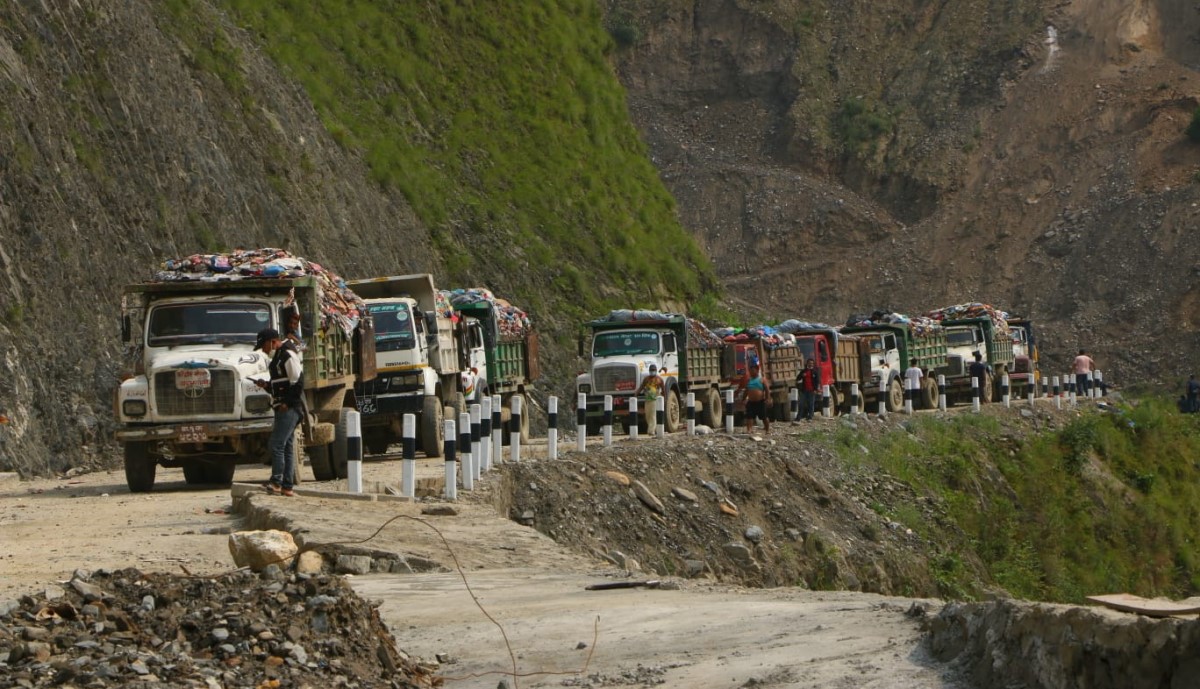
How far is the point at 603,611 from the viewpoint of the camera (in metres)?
9.52

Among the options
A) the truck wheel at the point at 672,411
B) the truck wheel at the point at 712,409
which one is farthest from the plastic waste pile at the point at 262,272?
the truck wheel at the point at 712,409

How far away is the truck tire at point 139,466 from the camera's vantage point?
1909cm

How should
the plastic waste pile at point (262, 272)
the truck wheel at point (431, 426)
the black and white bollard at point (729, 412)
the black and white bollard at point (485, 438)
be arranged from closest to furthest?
1. the black and white bollard at point (485, 438)
2. the plastic waste pile at point (262, 272)
3. the truck wheel at point (431, 426)
4. the black and white bollard at point (729, 412)

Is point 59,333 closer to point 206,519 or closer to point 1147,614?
point 206,519

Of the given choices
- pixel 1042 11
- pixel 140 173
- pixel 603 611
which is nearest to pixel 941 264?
pixel 1042 11

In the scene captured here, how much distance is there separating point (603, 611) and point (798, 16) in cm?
9133

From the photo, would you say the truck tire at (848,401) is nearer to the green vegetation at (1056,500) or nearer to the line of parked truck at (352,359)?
the line of parked truck at (352,359)

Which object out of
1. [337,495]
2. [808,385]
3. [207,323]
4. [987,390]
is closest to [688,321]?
[808,385]

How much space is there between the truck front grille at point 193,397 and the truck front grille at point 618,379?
583 inches

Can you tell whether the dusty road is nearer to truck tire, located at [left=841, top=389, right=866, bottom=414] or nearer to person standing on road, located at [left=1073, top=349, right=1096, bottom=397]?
truck tire, located at [left=841, top=389, right=866, bottom=414]

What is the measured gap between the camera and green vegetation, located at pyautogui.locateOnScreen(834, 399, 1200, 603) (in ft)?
97.6

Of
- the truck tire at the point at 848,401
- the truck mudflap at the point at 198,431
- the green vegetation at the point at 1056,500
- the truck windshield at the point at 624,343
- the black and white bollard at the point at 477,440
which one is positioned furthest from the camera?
the truck tire at the point at 848,401

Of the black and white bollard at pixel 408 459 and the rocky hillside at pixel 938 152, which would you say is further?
the rocky hillside at pixel 938 152

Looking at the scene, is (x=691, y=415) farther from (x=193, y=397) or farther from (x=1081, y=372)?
(x=1081, y=372)
